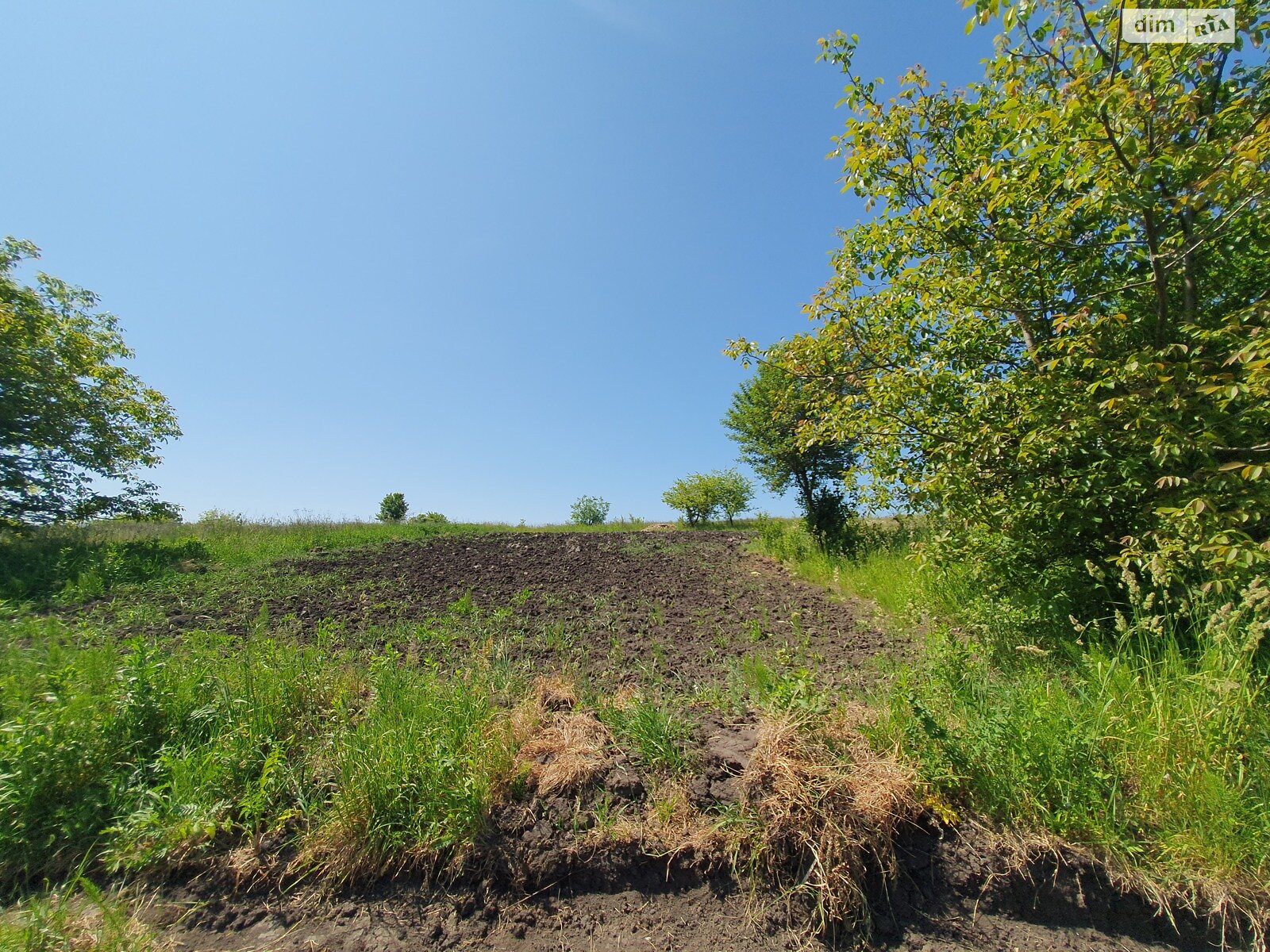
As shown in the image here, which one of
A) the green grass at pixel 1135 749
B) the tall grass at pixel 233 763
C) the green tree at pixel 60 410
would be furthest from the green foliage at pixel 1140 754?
the green tree at pixel 60 410

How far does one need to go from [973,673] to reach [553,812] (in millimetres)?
2442

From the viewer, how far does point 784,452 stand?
9.63 meters

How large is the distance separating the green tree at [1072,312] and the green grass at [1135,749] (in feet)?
1.61

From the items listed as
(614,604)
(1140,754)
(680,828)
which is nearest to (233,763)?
(680,828)

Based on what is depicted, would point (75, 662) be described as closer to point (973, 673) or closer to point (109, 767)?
point (109, 767)

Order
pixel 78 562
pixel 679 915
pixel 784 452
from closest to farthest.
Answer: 1. pixel 679 915
2. pixel 78 562
3. pixel 784 452

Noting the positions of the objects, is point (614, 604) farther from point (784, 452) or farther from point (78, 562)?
point (78, 562)

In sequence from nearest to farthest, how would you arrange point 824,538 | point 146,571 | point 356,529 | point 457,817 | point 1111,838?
point 1111,838 < point 457,817 < point 146,571 < point 824,538 < point 356,529

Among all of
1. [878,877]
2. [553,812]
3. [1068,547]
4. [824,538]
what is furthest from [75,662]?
[824,538]

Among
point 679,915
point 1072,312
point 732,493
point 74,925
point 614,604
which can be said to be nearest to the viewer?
point 74,925

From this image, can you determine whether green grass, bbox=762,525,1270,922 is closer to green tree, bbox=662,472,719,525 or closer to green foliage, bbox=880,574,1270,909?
green foliage, bbox=880,574,1270,909

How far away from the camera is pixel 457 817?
2062mm

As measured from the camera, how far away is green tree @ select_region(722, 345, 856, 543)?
30.1ft

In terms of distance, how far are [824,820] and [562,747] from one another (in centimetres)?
131
